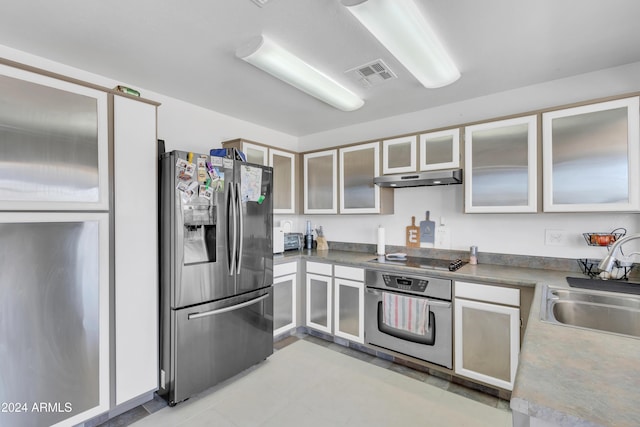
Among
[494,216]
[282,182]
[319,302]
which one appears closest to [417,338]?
[319,302]

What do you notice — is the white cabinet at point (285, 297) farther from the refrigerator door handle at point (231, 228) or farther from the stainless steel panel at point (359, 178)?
the stainless steel panel at point (359, 178)

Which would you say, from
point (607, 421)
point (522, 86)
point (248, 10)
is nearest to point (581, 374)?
point (607, 421)

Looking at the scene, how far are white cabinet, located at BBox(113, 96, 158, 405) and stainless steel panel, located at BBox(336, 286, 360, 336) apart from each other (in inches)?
64.9

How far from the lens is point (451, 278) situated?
7.52 feet

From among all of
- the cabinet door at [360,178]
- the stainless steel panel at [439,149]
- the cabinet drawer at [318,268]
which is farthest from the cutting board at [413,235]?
the cabinet drawer at [318,268]

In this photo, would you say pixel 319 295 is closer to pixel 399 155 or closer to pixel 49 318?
pixel 399 155

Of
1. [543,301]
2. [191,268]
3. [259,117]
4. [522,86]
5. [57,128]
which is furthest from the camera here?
[259,117]

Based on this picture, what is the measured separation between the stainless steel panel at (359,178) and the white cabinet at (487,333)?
127 centimetres

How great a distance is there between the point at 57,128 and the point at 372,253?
2935mm

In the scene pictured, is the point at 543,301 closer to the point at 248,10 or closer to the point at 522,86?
the point at 522,86

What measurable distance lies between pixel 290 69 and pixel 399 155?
1403 millimetres

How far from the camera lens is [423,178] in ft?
8.68

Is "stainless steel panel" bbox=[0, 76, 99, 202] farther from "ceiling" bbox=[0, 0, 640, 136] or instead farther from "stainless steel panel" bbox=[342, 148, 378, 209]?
"stainless steel panel" bbox=[342, 148, 378, 209]

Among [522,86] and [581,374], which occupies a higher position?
[522,86]
